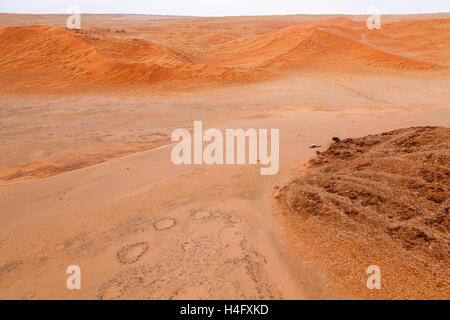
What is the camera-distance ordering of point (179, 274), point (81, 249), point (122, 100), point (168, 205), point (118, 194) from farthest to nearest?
point (122, 100)
point (118, 194)
point (168, 205)
point (81, 249)
point (179, 274)

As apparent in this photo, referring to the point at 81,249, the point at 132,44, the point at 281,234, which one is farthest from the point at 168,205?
the point at 132,44

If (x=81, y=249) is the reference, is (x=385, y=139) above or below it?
above

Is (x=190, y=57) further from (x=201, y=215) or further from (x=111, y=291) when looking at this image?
(x=111, y=291)

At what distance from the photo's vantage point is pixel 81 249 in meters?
3.10

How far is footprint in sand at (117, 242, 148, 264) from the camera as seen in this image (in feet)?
9.55

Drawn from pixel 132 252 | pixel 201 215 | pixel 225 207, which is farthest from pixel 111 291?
pixel 225 207

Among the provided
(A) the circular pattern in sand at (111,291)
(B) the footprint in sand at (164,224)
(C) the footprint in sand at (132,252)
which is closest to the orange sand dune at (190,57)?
(B) the footprint in sand at (164,224)

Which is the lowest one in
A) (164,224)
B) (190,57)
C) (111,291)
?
(111,291)

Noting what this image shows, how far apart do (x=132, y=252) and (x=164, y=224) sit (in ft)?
1.95

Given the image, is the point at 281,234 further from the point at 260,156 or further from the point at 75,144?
the point at 75,144

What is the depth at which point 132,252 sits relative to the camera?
3.02 m

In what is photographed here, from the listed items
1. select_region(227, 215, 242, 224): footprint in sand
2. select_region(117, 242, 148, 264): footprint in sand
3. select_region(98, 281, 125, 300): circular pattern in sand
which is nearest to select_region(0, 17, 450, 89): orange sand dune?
select_region(227, 215, 242, 224): footprint in sand
